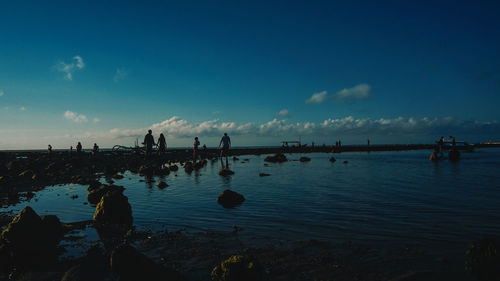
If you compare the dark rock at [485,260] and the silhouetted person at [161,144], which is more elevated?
the silhouetted person at [161,144]

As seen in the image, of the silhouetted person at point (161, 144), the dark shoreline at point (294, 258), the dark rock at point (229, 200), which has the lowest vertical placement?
the dark shoreline at point (294, 258)

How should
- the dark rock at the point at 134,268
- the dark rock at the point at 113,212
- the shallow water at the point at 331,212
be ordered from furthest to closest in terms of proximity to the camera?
1. the dark rock at the point at 113,212
2. the shallow water at the point at 331,212
3. the dark rock at the point at 134,268

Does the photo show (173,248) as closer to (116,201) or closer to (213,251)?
(213,251)

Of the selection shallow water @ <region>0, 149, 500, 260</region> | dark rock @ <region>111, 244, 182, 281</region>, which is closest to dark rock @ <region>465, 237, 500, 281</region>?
shallow water @ <region>0, 149, 500, 260</region>

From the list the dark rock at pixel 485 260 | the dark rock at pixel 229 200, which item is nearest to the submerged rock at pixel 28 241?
the dark rock at pixel 229 200

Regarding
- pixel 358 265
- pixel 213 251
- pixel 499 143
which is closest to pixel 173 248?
pixel 213 251

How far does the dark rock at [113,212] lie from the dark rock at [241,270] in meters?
5.21

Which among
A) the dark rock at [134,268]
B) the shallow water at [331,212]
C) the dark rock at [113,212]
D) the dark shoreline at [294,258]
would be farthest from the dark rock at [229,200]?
the dark rock at [134,268]

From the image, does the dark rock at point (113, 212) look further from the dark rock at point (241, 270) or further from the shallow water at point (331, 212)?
the dark rock at point (241, 270)

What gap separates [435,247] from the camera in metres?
5.84

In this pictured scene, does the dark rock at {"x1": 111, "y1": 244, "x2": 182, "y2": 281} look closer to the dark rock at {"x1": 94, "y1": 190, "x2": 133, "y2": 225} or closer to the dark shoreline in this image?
the dark shoreline

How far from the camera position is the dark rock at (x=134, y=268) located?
4469 millimetres

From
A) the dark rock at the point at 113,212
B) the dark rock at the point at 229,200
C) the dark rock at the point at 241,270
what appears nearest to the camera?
the dark rock at the point at 241,270

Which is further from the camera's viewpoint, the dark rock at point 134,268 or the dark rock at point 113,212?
the dark rock at point 113,212
